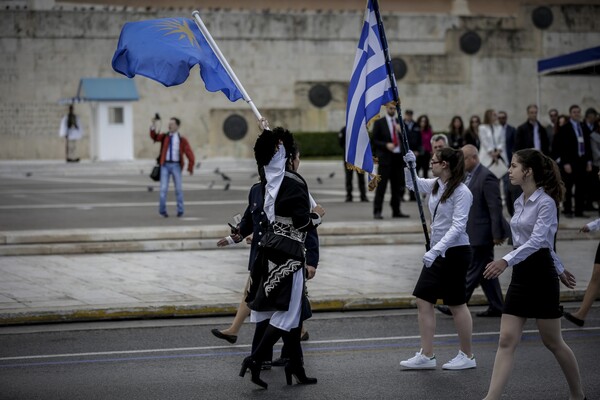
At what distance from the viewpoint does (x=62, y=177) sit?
34656 millimetres

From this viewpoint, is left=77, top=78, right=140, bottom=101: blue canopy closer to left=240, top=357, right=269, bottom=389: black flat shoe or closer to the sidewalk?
the sidewalk

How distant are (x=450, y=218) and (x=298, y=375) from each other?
1.78 m

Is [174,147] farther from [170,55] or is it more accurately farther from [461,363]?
[461,363]

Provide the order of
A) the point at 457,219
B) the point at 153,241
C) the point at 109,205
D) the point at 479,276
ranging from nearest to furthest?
the point at 457,219, the point at 479,276, the point at 153,241, the point at 109,205

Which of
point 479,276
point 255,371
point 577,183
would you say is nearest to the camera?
point 255,371

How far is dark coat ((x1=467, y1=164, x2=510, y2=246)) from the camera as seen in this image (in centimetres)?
1085

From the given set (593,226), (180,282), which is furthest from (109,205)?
(593,226)

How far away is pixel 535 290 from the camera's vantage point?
727 cm

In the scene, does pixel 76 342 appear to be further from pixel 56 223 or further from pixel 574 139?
pixel 574 139

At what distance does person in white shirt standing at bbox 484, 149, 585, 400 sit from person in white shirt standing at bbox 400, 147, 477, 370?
126 cm

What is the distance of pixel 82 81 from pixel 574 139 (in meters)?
23.4

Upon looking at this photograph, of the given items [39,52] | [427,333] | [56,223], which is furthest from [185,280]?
[39,52]

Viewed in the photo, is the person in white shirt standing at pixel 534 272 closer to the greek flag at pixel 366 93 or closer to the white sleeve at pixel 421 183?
the white sleeve at pixel 421 183

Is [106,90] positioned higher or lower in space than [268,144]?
higher
